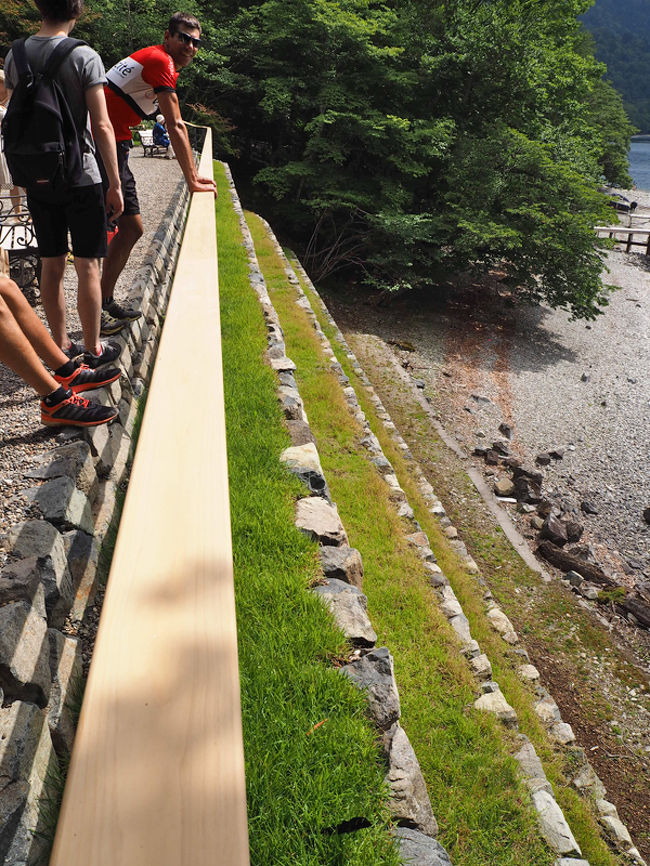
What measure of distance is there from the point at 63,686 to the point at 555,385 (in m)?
16.3

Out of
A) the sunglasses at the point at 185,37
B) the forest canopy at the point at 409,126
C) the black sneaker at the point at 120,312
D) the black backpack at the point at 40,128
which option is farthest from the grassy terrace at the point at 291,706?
the forest canopy at the point at 409,126

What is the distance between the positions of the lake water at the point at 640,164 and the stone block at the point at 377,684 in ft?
232

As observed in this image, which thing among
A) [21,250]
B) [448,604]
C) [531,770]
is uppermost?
[21,250]

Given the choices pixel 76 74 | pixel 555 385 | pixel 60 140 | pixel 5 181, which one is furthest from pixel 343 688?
pixel 555 385

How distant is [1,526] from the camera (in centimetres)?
273

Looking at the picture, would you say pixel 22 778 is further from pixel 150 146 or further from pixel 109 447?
pixel 150 146

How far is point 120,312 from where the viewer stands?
15.2ft

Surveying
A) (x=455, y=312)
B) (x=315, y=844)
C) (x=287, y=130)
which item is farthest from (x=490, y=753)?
(x=287, y=130)

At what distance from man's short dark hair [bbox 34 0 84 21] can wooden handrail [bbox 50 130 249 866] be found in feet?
8.37

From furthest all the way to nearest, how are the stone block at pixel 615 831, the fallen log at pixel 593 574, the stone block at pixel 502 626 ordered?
the fallen log at pixel 593 574 < the stone block at pixel 502 626 < the stone block at pixel 615 831

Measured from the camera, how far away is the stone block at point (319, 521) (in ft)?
11.9

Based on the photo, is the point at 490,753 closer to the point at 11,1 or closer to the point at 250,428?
the point at 250,428

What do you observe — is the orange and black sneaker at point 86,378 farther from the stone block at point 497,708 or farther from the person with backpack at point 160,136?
the person with backpack at point 160,136

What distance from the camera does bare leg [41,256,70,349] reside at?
3270 millimetres
